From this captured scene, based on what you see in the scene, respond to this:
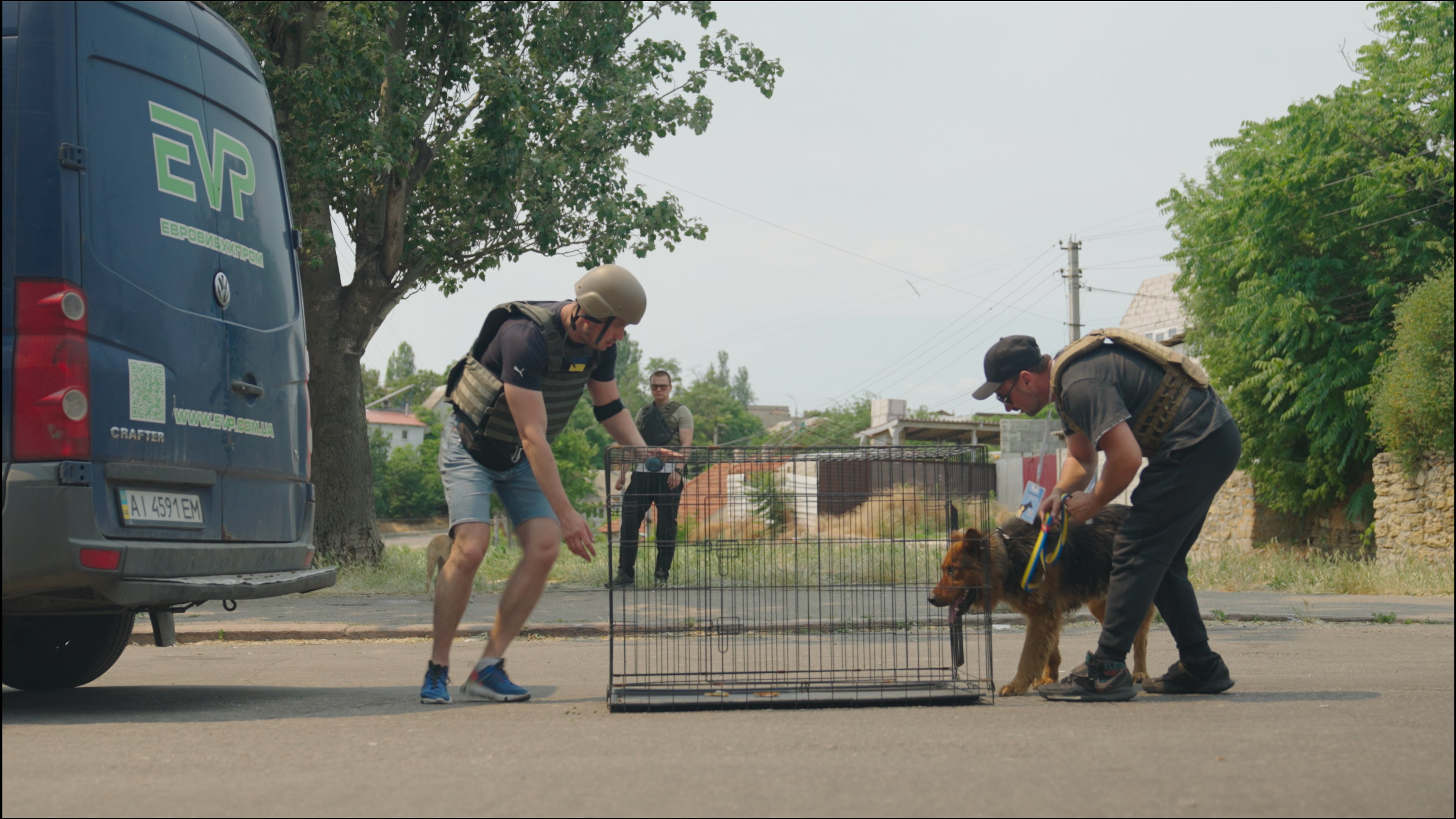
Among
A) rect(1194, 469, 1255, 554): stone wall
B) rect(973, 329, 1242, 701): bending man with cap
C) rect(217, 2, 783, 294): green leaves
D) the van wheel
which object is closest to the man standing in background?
rect(973, 329, 1242, 701): bending man with cap

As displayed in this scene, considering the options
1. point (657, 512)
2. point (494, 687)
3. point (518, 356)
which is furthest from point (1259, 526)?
point (518, 356)

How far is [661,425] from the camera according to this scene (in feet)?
35.6

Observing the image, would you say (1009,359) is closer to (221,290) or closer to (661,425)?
(221,290)

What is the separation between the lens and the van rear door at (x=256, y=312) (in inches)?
202

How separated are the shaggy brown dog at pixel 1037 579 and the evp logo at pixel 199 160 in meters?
3.79

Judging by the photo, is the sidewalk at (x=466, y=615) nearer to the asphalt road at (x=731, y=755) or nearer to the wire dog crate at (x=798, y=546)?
the asphalt road at (x=731, y=755)

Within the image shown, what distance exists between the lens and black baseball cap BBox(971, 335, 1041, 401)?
16.0 ft

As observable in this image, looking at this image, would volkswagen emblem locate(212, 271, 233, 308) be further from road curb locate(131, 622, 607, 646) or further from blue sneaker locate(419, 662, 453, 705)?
road curb locate(131, 622, 607, 646)

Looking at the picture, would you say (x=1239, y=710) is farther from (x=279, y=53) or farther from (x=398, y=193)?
(x=279, y=53)

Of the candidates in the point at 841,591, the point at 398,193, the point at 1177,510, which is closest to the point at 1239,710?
the point at 1177,510

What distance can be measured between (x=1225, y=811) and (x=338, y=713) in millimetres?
3549

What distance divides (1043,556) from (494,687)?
2587 mm

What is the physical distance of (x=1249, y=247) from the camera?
2247 cm

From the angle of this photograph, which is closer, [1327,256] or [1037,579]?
[1037,579]
